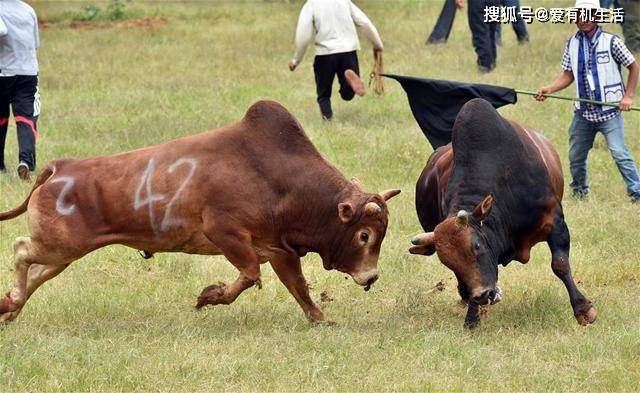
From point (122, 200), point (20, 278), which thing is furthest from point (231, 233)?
point (20, 278)

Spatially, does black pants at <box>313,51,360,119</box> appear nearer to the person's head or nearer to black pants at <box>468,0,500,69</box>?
black pants at <box>468,0,500,69</box>

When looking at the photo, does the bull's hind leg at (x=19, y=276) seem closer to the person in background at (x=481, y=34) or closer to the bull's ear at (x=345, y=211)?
the bull's ear at (x=345, y=211)

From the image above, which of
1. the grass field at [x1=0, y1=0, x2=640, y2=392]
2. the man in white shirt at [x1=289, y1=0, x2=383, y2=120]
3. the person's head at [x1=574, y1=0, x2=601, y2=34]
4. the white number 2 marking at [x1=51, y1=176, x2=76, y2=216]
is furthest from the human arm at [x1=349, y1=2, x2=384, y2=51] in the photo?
the white number 2 marking at [x1=51, y1=176, x2=76, y2=216]

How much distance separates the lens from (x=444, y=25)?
19.2 m

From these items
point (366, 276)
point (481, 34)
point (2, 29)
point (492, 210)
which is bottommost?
point (481, 34)

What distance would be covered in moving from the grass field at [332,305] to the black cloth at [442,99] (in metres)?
0.98

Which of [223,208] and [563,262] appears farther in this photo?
[563,262]

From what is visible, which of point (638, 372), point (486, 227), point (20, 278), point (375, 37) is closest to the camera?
point (638, 372)

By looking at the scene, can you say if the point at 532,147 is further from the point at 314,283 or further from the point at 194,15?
the point at 194,15

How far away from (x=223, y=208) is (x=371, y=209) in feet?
2.96

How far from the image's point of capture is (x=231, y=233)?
7496 millimetres

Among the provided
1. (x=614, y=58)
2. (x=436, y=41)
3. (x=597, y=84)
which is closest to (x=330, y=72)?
(x=597, y=84)

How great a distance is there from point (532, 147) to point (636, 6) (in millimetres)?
→ 10130

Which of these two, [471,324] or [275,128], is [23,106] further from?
[471,324]
